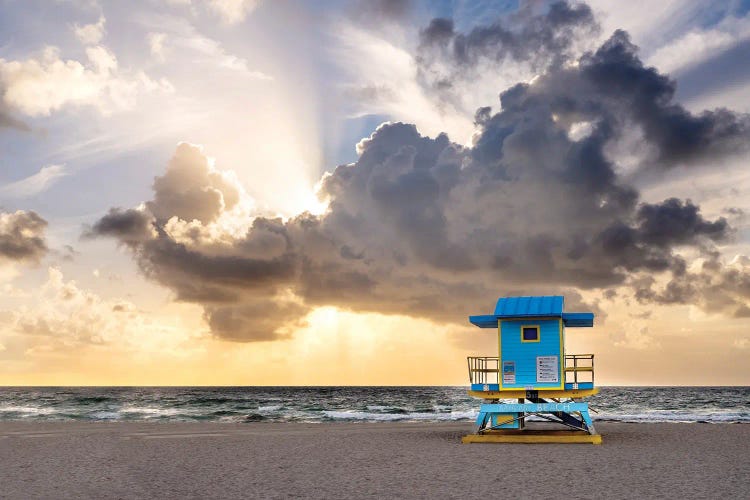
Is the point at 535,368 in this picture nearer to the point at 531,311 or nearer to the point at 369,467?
the point at 531,311

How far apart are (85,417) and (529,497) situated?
5623 centimetres

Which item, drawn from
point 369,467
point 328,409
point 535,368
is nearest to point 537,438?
point 535,368

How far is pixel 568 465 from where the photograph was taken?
18.6 m

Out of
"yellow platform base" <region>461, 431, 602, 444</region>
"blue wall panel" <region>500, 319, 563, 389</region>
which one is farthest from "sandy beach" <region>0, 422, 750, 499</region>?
"blue wall panel" <region>500, 319, 563, 389</region>

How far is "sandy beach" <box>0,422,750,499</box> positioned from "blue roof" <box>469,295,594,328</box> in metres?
4.47

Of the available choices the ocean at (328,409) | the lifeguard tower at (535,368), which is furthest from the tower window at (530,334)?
the ocean at (328,409)

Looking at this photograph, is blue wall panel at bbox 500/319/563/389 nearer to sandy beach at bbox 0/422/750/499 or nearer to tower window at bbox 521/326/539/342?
tower window at bbox 521/326/539/342

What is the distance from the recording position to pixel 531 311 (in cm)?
2511

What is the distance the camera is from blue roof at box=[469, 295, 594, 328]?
25.0 m

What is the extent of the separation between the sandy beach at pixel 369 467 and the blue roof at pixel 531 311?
14.7 feet

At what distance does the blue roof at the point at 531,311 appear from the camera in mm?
25000

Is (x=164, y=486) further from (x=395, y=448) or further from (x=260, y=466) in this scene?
(x=395, y=448)

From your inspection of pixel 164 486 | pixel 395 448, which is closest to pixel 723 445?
pixel 395 448

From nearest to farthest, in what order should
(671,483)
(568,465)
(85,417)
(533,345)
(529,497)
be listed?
(529,497), (671,483), (568,465), (533,345), (85,417)
